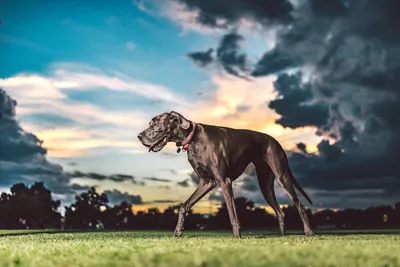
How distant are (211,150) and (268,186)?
304cm

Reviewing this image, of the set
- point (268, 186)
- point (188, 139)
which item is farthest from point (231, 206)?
point (268, 186)

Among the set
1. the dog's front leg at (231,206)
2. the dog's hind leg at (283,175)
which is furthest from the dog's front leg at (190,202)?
the dog's hind leg at (283,175)

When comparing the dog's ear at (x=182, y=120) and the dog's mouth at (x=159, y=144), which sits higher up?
the dog's ear at (x=182, y=120)

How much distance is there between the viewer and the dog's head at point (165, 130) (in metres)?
14.4

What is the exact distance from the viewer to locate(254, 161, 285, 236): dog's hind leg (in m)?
16.4

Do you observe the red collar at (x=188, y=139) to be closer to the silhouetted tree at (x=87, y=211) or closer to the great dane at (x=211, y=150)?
the great dane at (x=211, y=150)

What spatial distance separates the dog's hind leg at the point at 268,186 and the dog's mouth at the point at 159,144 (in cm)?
316

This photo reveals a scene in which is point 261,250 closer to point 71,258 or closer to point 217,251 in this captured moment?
point 217,251

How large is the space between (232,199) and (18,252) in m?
5.41

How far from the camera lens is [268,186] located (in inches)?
653

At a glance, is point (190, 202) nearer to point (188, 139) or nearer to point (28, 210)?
point (188, 139)

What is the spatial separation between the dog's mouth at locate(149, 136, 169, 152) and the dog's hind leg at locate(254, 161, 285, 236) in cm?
316

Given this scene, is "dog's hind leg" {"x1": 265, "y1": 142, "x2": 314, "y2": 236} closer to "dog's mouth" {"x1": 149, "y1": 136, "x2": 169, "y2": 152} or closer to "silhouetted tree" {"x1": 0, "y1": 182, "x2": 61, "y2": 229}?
"dog's mouth" {"x1": 149, "y1": 136, "x2": 169, "y2": 152}

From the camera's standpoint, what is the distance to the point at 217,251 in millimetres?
9180
